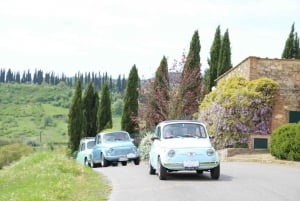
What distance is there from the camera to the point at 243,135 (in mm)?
28078

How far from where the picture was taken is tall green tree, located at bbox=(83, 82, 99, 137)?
53.9m

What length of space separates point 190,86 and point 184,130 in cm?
2572

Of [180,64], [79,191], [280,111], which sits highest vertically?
[180,64]

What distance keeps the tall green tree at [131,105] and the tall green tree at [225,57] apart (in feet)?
24.1

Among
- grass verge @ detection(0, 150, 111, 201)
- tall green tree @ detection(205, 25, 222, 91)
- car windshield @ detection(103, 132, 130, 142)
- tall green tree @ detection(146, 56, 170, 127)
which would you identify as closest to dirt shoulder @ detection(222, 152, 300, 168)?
car windshield @ detection(103, 132, 130, 142)

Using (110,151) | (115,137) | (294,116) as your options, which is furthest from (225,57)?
(110,151)

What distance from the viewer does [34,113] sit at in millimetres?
137000

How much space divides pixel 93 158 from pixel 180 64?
1705 centimetres

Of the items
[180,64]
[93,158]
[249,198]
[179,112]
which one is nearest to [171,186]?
[249,198]

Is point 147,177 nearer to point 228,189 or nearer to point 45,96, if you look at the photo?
point 228,189

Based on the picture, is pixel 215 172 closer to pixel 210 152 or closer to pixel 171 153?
pixel 210 152

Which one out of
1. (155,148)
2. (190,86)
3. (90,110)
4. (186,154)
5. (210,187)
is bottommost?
(210,187)

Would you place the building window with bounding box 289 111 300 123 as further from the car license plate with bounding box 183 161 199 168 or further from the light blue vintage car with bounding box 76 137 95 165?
the car license plate with bounding box 183 161 199 168

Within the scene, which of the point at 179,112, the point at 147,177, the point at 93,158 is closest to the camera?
the point at 147,177
